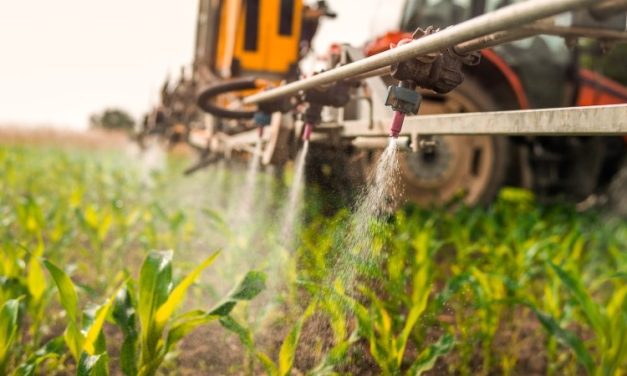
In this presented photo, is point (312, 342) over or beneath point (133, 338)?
beneath

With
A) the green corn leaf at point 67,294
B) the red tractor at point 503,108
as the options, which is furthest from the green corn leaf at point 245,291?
the red tractor at point 503,108

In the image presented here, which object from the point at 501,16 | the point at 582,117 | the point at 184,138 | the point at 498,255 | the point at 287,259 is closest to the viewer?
the point at 501,16

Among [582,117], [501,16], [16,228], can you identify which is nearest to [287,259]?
[582,117]

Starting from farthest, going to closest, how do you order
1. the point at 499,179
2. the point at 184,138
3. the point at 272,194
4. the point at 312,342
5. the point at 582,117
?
1. the point at 184,138
2. the point at 272,194
3. the point at 499,179
4. the point at 312,342
5. the point at 582,117

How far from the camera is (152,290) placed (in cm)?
162

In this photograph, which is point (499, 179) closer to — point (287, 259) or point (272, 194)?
point (272, 194)

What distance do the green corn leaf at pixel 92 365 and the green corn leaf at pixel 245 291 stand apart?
29 centimetres

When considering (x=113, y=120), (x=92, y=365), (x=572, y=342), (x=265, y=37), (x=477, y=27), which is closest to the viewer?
(x=477, y=27)

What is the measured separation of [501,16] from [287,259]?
1.65 m

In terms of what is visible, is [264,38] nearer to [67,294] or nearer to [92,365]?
[67,294]

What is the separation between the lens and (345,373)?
1909mm

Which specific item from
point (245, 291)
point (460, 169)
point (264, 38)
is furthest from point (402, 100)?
point (460, 169)

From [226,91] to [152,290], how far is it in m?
1.62

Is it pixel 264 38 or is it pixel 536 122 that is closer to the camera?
pixel 536 122
